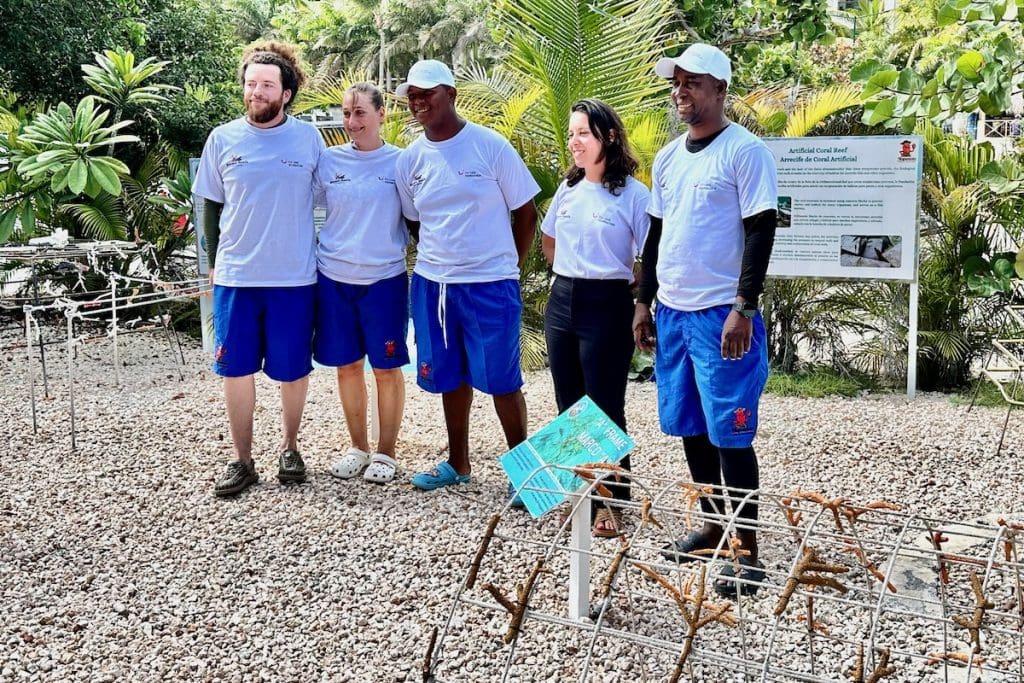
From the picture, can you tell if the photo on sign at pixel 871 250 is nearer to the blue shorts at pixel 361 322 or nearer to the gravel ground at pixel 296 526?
the gravel ground at pixel 296 526

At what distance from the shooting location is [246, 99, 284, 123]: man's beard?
4457mm

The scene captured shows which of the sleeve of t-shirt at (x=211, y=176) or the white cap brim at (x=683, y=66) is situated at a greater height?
the white cap brim at (x=683, y=66)

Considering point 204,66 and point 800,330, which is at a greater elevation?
point 204,66

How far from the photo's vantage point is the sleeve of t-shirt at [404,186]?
4504mm

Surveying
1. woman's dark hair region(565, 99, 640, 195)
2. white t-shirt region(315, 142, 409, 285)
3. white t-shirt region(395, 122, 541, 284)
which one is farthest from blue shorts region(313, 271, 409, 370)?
woman's dark hair region(565, 99, 640, 195)

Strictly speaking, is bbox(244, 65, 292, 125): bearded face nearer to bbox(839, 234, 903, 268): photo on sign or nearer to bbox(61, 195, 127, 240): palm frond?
bbox(839, 234, 903, 268): photo on sign

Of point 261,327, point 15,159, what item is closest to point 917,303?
point 261,327

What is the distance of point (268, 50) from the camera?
4613 mm

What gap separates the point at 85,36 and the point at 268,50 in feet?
20.1

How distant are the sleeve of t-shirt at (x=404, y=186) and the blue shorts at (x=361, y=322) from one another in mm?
272

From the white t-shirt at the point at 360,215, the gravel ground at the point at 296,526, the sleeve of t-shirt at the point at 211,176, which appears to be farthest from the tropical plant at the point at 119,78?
the white t-shirt at the point at 360,215

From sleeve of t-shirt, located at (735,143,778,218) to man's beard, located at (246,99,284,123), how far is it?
6.74 feet

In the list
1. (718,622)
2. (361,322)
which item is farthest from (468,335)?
(718,622)

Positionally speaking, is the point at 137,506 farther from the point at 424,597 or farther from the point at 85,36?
the point at 85,36
